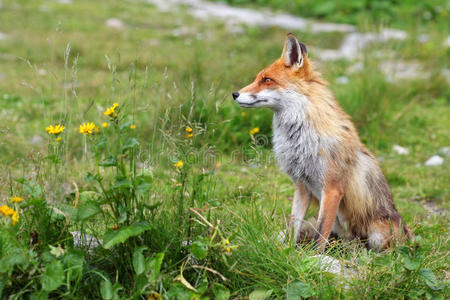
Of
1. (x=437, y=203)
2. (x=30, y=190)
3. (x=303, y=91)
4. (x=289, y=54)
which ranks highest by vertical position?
(x=289, y=54)

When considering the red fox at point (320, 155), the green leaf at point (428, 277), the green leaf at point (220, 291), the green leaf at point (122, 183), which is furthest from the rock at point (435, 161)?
the green leaf at point (122, 183)

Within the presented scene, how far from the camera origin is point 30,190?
2926mm

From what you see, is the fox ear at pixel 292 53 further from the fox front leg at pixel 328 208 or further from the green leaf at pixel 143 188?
the green leaf at pixel 143 188

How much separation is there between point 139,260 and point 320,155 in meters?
1.65

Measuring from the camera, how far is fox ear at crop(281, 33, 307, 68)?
3865mm

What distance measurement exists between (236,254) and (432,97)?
22.2 ft

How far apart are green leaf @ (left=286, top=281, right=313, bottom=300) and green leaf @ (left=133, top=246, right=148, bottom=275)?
2.81 feet

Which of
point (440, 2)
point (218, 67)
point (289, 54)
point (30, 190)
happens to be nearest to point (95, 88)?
point (218, 67)

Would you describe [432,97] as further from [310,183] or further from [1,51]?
[1,51]

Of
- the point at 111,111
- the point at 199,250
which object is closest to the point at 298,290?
the point at 199,250

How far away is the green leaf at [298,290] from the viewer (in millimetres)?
2932

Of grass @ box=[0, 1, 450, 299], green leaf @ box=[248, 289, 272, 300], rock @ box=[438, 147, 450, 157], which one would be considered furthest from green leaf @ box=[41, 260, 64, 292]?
rock @ box=[438, 147, 450, 157]

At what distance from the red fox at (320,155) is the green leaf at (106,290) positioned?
4.98ft

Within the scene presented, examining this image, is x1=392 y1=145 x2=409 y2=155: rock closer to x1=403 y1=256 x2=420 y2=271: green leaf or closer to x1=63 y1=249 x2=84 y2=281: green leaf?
x1=403 y1=256 x2=420 y2=271: green leaf
